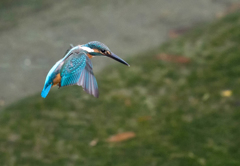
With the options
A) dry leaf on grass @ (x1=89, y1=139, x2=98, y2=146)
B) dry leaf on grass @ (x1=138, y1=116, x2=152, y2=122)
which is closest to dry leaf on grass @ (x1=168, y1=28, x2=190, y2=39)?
dry leaf on grass @ (x1=138, y1=116, x2=152, y2=122)

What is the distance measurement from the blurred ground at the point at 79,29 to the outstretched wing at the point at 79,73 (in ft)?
12.1

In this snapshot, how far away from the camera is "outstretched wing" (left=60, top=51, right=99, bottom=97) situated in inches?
39.6

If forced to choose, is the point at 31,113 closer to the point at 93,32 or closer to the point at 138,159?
the point at 138,159

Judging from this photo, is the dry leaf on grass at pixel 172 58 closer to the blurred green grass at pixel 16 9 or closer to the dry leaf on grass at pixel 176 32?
the dry leaf on grass at pixel 176 32


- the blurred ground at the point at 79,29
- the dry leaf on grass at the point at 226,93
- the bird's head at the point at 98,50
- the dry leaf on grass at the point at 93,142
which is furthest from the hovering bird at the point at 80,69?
the blurred ground at the point at 79,29

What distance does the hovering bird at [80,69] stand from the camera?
101 cm

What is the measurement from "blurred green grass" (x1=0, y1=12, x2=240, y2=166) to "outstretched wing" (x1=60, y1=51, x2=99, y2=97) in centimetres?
254

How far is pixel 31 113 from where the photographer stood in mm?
4234

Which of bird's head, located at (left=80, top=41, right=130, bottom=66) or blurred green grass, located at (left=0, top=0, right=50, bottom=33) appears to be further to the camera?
blurred green grass, located at (left=0, top=0, right=50, bottom=33)

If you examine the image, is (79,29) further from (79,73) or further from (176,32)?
(79,73)

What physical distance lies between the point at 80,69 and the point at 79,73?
12 mm

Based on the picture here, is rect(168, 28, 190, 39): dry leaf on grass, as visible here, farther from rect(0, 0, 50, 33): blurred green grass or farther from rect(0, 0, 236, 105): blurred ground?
rect(0, 0, 50, 33): blurred green grass

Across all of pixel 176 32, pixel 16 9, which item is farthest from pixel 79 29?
pixel 176 32

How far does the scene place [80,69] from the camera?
3.40 feet
